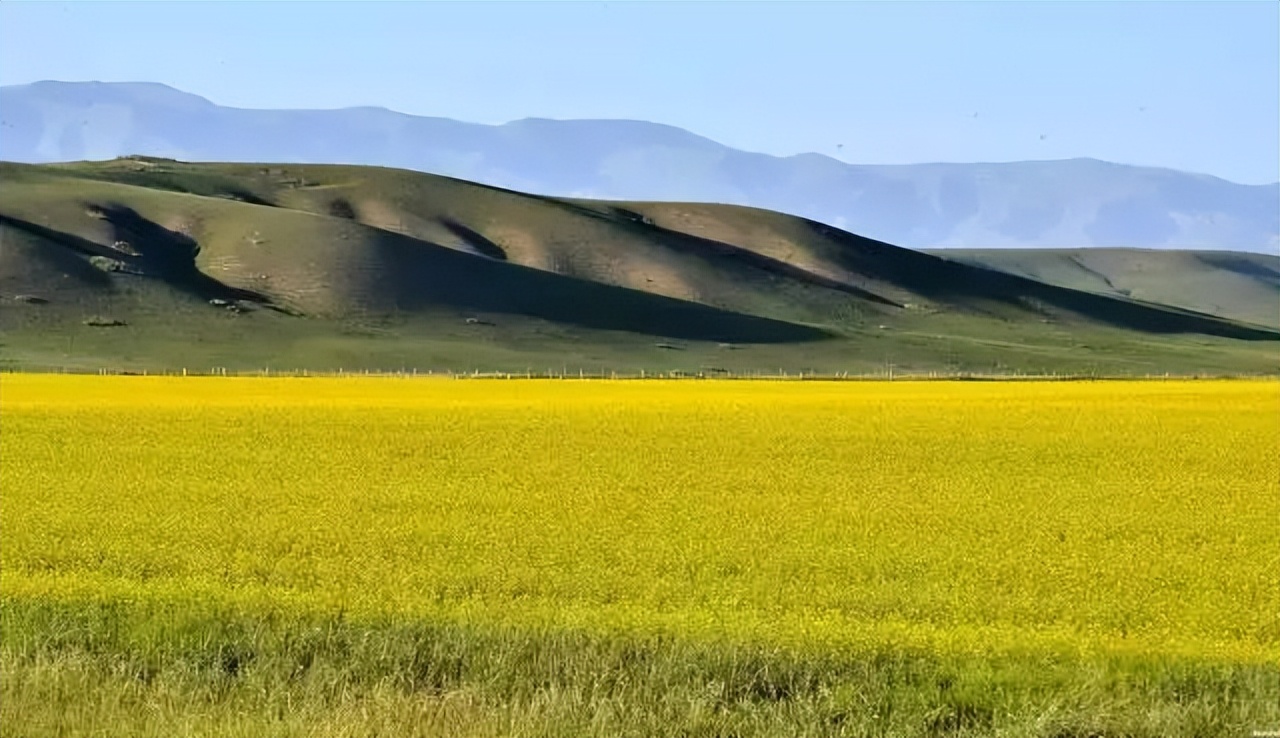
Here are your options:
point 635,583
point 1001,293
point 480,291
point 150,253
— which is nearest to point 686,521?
point 635,583

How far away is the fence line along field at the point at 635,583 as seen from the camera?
9344 millimetres

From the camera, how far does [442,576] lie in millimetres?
14008

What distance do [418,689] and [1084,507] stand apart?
38.4 feet

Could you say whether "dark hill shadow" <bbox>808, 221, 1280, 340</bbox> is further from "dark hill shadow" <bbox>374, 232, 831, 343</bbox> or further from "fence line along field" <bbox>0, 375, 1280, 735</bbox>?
"fence line along field" <bbox>0, 375, 1280, 735</bbox>

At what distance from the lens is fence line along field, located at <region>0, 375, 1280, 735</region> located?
9.34 m

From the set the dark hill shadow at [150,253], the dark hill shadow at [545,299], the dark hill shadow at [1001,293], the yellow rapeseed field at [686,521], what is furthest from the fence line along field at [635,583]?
the dark hill shadow at [1001,293]

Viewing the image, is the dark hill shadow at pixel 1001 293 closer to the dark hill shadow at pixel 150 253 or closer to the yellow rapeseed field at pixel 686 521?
the dark hill shadow at pixel 150 253

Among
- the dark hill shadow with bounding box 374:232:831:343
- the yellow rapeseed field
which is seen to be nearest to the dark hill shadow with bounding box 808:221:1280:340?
the dark hill shadow with bounding box 374:232:831:343

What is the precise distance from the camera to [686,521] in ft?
58.3

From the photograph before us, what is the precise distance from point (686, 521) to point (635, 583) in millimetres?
4256

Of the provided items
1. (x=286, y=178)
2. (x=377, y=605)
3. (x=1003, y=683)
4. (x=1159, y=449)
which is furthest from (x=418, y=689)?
(x=286, y=178)

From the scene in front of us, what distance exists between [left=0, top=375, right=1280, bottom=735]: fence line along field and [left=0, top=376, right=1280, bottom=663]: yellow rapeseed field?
0.07 meters

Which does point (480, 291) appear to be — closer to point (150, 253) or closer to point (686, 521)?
point (150, 253)

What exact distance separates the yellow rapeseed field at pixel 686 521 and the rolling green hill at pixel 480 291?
57.8m
